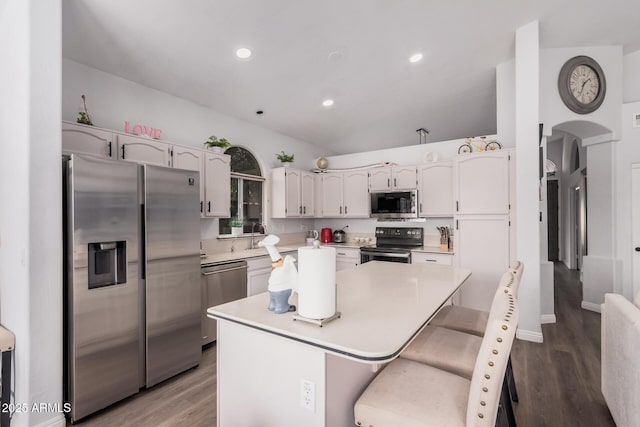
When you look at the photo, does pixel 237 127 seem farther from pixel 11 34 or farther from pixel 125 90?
pixel 11 34

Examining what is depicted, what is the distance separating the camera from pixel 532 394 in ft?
7.47

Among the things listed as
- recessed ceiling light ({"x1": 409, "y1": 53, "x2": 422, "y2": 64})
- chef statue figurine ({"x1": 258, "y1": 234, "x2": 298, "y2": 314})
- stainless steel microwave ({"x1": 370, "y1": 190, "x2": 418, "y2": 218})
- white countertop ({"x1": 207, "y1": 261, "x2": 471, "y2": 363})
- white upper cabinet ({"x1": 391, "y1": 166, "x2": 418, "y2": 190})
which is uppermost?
recessed ceiling light ({"x1": 409, "y1": 53, "x2": 422, "y2": 64})

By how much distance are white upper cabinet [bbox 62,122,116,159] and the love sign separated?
0.32m

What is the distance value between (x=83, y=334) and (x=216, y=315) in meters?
1.27

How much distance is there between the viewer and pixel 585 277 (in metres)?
4.33

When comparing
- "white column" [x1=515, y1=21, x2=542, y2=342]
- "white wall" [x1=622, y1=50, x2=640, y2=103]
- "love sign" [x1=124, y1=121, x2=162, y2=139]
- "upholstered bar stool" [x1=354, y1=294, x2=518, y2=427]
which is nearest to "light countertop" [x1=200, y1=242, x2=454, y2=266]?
"white column" [x1=515, y1=21, x2=542, y2=342]

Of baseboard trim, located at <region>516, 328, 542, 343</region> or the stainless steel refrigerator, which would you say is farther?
baseboard trim, located at <region>516, 328, 542, 343</region>

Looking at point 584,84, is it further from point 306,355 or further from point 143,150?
point 143,150

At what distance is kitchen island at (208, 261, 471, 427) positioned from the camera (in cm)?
118

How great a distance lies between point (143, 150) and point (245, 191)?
1.75m

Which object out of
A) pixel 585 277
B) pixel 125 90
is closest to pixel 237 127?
pixel 125 90

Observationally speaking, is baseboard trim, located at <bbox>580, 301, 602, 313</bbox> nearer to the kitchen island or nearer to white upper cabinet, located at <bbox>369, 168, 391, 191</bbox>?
white upper cabinet, located at <bbox>369, 168, 391, 191</bbox>

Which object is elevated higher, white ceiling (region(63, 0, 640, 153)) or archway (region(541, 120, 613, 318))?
white ceiling (region(63, 0, 640, 153))

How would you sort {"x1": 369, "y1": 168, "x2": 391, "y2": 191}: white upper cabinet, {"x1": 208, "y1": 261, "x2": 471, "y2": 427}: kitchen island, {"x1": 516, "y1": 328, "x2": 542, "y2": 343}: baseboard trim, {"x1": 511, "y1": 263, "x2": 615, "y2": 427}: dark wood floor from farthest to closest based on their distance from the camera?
{"x1": 369, "y1": 168, "x2": 391, "y2": 191}: white upper cabinet → {"x1": 516, "y1": 328, "x2": 542, "y2": 343}: baseboard trim → {"x1": 511, "y1": 263, "x2": 615, "y2": 427}: dark wood floor → {"x1": 208, "y1": 261, "x2": 471, "y2": 427}: kitchen island
